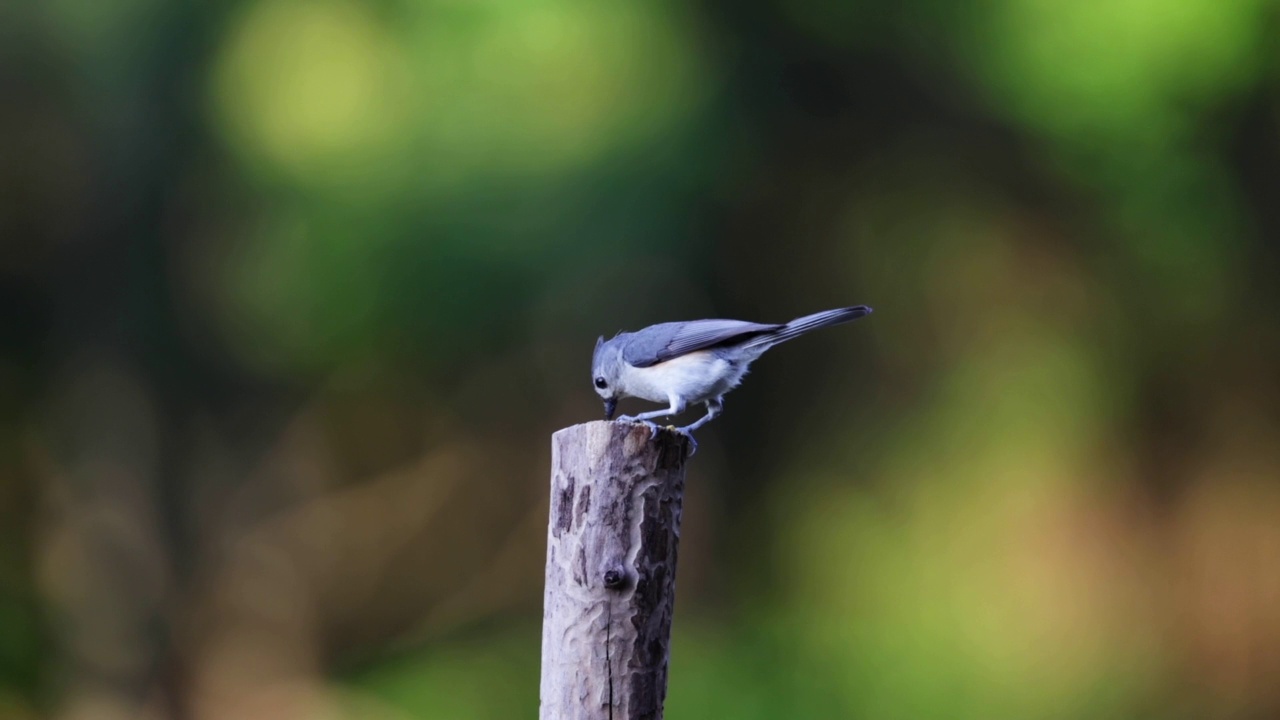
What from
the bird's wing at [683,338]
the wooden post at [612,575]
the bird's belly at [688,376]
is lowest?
the wooden post at [612,575]

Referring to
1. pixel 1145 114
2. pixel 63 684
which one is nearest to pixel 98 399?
pixel 63 684

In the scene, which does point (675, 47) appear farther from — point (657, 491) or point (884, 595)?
point (657, 491)

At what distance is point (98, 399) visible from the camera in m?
5.12

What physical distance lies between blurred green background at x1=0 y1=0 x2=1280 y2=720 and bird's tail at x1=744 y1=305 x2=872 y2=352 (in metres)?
2.05

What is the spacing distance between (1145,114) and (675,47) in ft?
7.55

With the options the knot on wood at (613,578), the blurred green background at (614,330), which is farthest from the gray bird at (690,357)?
the blurred green background at (614,330)

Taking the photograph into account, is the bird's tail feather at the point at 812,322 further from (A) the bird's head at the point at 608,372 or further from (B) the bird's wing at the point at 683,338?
(A) the bird's head at the point at 608,372

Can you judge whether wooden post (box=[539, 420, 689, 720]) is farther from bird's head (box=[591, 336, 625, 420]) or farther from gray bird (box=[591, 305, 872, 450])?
bird's head (box=[591, 336, 625, 420])

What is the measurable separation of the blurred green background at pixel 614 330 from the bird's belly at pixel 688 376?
2044mm

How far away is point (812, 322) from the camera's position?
286 centimetres

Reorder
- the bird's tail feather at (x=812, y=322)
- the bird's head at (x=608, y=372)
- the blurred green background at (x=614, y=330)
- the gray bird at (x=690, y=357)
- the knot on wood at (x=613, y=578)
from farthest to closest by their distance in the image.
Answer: the blurred green background at (x=614, y=330) → the bird's head at (x=608, y=372) → the gray bird at (x=690, y=357) → the bird's tail feather at (x=812, y=322) → the knot on wood at (x=613, y=578)

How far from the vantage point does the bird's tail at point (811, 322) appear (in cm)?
279

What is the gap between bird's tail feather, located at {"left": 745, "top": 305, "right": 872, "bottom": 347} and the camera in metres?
2.79

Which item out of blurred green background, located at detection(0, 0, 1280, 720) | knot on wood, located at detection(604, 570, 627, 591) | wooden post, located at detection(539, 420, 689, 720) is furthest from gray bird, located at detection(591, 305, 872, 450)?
blurred green background, located at detection(0, 0, 1280, 720)
